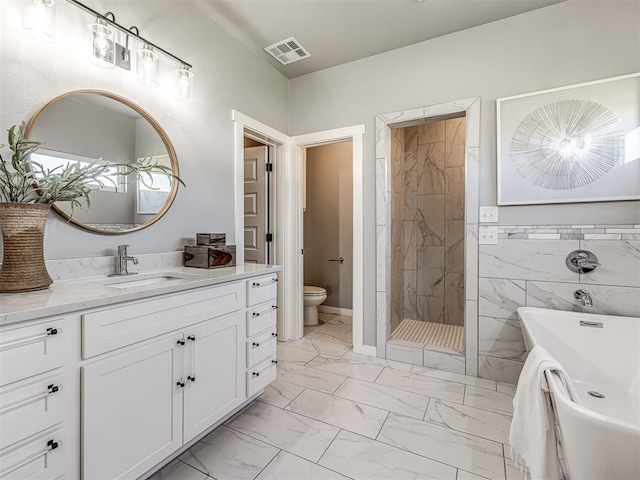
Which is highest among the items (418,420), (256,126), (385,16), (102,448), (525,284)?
(385,16)

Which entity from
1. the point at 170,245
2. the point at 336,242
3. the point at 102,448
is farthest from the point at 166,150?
the point at 336,242

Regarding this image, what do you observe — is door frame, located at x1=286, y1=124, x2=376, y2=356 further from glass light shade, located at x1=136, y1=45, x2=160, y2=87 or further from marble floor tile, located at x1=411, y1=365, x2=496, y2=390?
glass light shade, located at x1=136, y1=45, x2=160, y2=87

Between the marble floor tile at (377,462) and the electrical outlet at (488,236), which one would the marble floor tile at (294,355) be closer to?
the marble floor tile at (377,462)

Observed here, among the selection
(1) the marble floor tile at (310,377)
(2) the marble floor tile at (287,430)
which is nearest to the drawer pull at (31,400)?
(2) the marble floor tile at (287,430)

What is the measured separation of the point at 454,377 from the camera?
7.95ft

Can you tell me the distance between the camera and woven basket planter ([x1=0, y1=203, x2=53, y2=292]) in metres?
1.18

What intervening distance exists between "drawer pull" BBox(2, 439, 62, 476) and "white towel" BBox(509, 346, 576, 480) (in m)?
1.66

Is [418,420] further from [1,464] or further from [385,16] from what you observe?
[385,16]

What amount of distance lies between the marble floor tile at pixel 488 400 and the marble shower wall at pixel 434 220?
137 centimetres

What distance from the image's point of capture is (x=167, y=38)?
6.53 ft

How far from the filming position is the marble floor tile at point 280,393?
2065mm

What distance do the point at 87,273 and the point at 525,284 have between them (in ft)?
9.42

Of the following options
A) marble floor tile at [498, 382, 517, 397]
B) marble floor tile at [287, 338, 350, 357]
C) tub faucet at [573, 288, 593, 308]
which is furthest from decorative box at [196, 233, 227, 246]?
tub faucet at [573, 288, 593, 308]

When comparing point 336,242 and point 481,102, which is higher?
point 481,102
